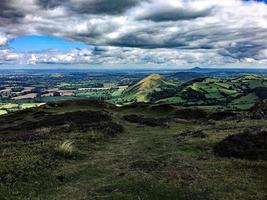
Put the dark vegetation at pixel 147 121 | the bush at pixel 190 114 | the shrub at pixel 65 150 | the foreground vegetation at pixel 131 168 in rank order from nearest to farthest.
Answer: the foreground vegetation at pixel 131 168 < the shrub at pixel 65 150 < the dark vegetation at pixel 147 121 < the bush at pixel 190 114

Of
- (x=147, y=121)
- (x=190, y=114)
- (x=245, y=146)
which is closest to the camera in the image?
(x=245, y=146)

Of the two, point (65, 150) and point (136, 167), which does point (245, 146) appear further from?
point (65, 150)

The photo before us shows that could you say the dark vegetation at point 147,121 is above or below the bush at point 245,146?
below

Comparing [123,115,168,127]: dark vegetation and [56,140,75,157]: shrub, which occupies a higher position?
[56,140,75,157]: shrub

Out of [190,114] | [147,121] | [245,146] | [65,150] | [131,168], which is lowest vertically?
[190,114]

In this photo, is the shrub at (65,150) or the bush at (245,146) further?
the shrub at (65,150)

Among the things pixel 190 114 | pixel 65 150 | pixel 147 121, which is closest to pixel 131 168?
pixel 65 150

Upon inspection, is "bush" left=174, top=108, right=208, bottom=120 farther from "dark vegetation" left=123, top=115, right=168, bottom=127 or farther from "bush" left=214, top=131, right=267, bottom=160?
"bush" left=214, top=131, right=267, bottom=160

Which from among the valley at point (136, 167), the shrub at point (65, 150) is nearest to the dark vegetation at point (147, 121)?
the valley at point (136, 167)

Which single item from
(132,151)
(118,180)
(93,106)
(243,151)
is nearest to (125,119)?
(93,106)

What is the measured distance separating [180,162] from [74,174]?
310 inches

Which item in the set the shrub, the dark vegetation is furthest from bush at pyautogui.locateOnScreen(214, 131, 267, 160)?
the dark vegetation

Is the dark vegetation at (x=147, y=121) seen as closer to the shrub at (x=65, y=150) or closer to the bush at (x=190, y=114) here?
the bush at (x=190, y=114)

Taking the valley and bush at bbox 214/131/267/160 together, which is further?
bush at bbox 214/131/267/160
